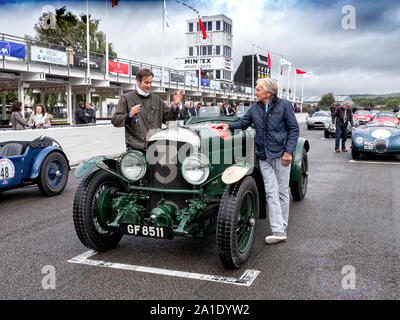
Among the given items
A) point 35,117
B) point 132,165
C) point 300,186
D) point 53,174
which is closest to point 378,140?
point 300,186

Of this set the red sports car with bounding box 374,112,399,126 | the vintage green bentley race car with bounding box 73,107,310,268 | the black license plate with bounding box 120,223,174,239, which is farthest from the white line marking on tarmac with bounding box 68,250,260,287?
the red sports car with bounding box 374,112,399,126

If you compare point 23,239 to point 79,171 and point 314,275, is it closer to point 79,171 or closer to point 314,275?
point 79,171

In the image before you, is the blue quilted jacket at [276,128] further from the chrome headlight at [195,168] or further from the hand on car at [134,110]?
the hand on car at [134,110]

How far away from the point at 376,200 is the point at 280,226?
3.10 meters

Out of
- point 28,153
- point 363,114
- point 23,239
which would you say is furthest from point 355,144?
point 363,114

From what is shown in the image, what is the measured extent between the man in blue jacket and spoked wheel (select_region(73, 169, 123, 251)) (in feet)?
4.83

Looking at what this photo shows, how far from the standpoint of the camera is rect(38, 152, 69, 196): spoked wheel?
6984 mm

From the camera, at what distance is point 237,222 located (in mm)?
3766

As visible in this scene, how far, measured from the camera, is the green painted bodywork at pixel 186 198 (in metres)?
3.89

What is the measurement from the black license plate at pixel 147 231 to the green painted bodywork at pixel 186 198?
68 millimetres

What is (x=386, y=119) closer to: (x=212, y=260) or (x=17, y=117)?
(x=17, y=117)

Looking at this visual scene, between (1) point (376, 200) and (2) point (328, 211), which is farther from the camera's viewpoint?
(1) point (376, 200)

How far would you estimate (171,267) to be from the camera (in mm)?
3877

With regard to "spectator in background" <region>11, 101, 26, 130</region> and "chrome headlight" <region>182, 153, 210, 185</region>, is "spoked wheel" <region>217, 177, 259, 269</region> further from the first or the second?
"spectator in background" <region>11, 101, 26, 130</region>
